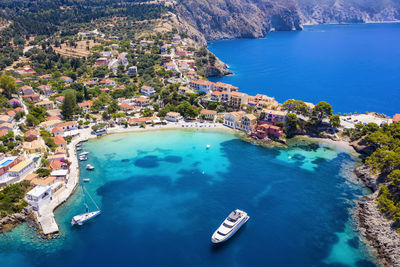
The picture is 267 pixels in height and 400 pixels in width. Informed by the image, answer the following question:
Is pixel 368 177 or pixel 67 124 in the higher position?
pixel 67 124

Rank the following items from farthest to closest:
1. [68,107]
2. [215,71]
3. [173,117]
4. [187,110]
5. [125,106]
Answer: [215,71] → [125,106] → [187,110] → [173,117] → [68,107]

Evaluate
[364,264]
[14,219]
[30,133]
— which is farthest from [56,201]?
[364,264]

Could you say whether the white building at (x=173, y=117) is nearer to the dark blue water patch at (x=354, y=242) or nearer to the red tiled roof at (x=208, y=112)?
the red tiled roof at (x=208, y=112)

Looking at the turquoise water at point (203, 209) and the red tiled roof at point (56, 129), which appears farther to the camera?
the red tiled roof at point (56, 129)

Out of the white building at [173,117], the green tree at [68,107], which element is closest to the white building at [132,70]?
the green tree at [68,107]

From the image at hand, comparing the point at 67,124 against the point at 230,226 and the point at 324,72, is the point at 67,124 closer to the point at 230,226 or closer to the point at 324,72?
the point at 230,226

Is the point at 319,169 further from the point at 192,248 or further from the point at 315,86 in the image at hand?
the point at 315,86

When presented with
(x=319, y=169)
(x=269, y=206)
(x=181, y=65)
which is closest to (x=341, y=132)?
(x=319, y=169)
